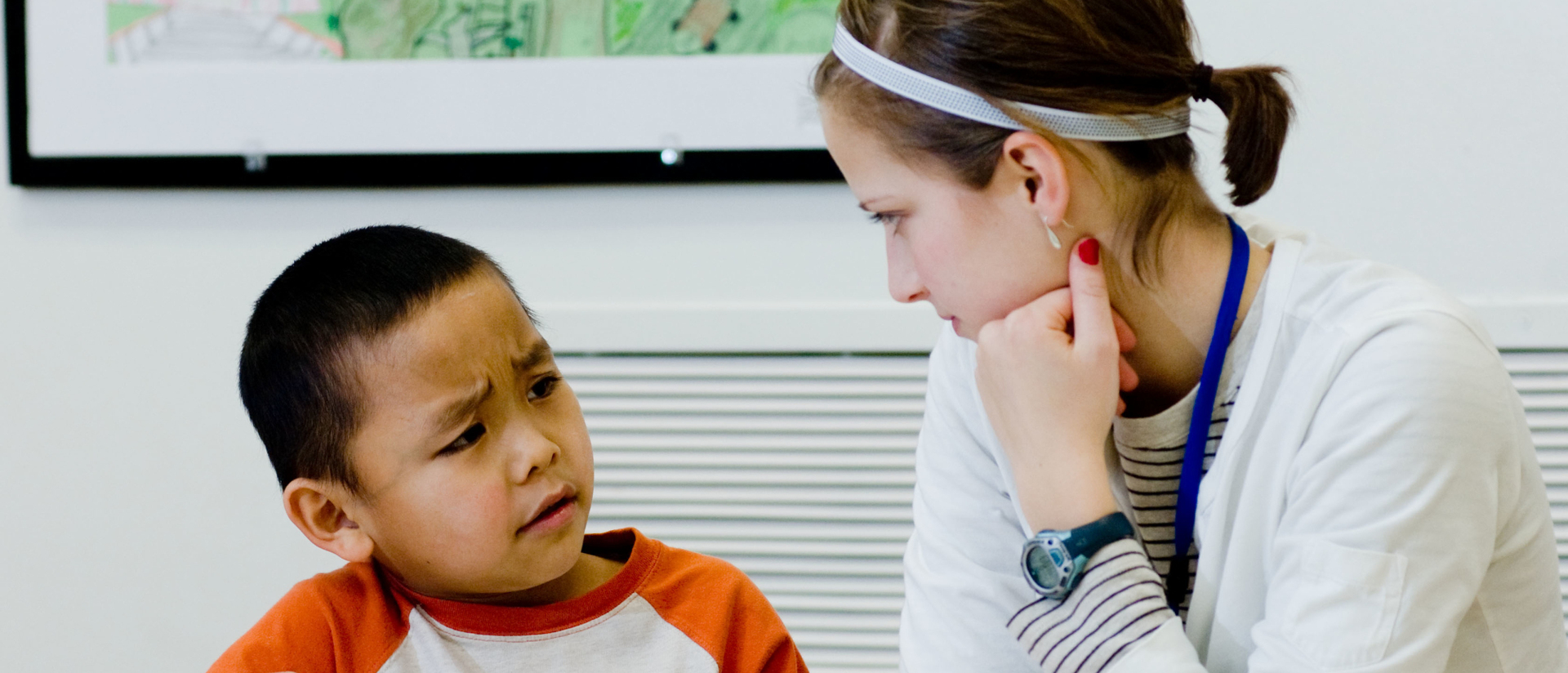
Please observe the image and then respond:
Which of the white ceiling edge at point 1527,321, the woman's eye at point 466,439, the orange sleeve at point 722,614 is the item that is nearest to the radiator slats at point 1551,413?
the white ceiling edge at point 1527,321

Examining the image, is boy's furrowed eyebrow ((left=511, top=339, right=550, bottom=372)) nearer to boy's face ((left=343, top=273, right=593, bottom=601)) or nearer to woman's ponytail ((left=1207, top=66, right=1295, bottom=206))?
boy's face ((left=343, top=273, right=593, bottom=601))

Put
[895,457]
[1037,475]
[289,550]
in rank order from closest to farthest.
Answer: [1037,475] → [895,457] → [289,550]

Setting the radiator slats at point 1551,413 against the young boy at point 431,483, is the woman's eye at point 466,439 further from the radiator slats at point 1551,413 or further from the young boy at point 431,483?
the radiator slats at point 1551,413

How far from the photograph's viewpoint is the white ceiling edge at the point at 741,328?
1.64m

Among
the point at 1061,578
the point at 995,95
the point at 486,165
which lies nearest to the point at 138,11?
the point at 486,165

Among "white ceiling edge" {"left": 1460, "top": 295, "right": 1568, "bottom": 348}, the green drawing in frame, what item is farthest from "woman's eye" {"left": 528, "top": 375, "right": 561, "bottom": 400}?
"white ceiling edge" {"left": 1460, "top": 295, "right": 1568, "bottom": 348}

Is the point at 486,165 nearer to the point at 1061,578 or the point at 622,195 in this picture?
the point at 622,195

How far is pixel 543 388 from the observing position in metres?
0.98

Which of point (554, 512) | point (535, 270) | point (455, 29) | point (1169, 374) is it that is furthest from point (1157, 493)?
point (455, 29)

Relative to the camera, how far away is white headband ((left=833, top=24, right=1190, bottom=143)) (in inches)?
35.3

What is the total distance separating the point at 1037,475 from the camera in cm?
93

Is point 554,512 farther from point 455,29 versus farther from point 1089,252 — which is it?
point 455,29

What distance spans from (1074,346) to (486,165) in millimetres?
1021

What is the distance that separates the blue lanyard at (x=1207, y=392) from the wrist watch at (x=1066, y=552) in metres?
0.11
